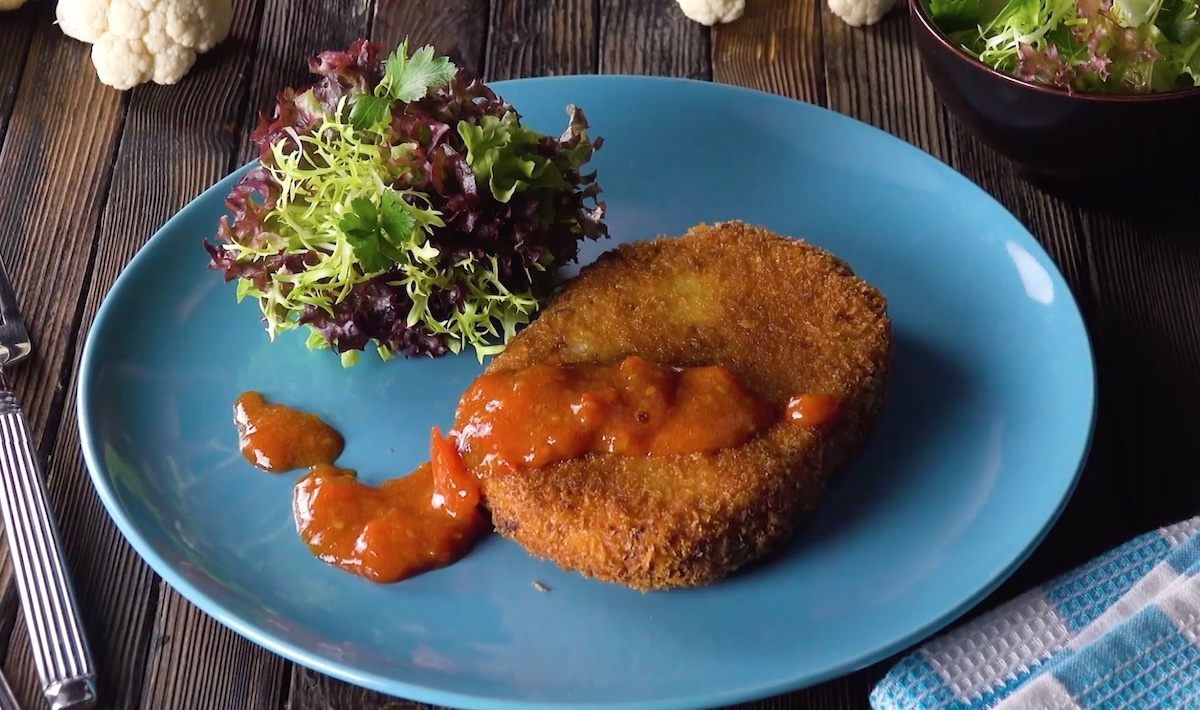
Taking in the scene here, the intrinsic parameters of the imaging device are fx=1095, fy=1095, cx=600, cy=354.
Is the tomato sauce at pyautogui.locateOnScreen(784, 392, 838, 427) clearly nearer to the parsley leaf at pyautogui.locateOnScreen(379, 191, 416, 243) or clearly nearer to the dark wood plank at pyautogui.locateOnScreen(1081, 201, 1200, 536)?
the dark wood plank at pyautogui.locateOnScreen(1081, 201, 1200, 536)

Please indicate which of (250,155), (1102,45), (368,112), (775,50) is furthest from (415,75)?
(1102,45)

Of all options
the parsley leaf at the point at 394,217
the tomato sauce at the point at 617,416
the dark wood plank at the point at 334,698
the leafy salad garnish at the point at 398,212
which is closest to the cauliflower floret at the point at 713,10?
the leafy salad garnish at the point at 398,212

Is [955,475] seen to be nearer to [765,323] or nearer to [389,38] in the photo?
[765,323]

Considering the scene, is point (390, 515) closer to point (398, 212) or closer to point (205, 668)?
point (205, 668)

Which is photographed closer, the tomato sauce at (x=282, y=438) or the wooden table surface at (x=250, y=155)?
the wooden table surface at (x=250, y=155)

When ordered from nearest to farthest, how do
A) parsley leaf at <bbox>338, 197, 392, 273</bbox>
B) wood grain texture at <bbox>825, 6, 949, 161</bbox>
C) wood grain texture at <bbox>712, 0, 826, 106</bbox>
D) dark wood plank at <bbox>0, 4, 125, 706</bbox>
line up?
parsley leaf at <bbox>338, 197, 392, 273</bbox> < dark wood plank at <bbox>0, 4, 125, 706</bbox> < wood grain texture at <bbox>825, 6, 949, 161</bbox> < wood grain texture at <bbox>712, 0, 826, 106</bbox>

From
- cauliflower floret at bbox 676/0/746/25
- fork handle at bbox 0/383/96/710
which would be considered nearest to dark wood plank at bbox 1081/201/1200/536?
cauliflower floret at bbox 676/0/746/25

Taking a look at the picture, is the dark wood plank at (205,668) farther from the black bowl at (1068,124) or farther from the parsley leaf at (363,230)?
the black bowl at (1068,124)
